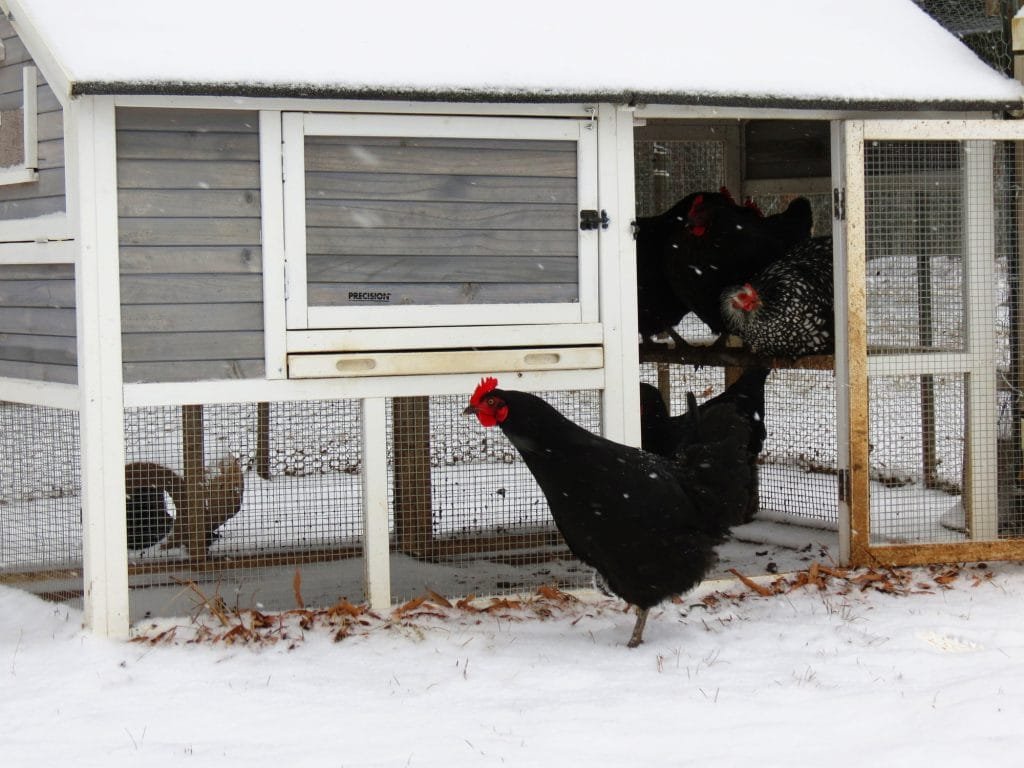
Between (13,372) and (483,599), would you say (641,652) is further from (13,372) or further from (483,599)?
(13,372)

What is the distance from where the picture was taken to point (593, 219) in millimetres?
4684

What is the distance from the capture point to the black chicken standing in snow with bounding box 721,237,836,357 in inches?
223

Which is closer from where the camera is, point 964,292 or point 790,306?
point 964,292

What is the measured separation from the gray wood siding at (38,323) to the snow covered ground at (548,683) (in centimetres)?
92

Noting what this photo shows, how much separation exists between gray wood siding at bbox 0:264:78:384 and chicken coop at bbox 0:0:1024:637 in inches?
0.6

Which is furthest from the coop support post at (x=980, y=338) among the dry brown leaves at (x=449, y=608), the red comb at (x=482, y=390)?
the red comb at (x=482, y=390)

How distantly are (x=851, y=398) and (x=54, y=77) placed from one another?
10.3 ft

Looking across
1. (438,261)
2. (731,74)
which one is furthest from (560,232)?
(731,74)

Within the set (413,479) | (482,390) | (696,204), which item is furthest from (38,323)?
(696,204)

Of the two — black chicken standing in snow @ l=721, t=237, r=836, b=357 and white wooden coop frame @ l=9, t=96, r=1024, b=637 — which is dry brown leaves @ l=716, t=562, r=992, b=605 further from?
black chicken standing in snow @ l=721, t=237, r=836, b=357

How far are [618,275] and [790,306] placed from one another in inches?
49.5

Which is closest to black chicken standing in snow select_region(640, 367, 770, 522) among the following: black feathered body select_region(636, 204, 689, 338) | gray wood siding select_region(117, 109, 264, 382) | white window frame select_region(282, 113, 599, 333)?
black feathered body select_region(636, 204, 689, 338)

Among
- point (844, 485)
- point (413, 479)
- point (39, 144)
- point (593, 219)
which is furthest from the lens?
point (413, 479)

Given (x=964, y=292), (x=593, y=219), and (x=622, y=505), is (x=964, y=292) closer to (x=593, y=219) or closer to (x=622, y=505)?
(x=593, y=219)
